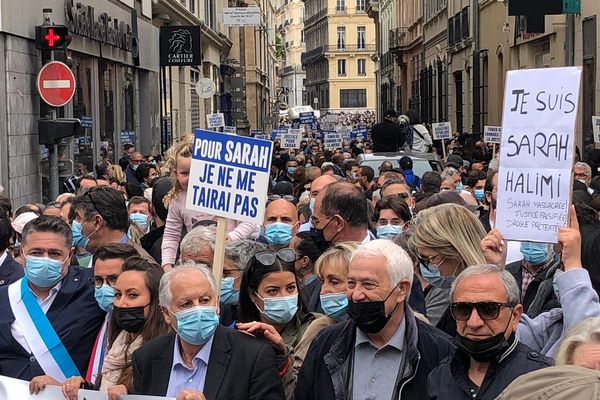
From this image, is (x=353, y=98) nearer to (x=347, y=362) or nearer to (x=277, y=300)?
(x=277, y=300)

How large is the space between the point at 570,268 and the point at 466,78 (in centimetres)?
3562

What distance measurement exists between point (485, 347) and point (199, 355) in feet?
4.19

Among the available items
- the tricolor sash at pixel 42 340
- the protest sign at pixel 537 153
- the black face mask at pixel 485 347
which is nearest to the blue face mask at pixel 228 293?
the tricolor sash at pixel 42 340

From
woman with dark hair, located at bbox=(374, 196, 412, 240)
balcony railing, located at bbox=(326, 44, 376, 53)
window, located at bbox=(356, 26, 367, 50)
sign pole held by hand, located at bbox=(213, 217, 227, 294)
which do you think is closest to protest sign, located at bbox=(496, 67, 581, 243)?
sign pole held by hand, located at bbox=(213, 217, 227, 294)

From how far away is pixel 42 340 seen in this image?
6.30 metres

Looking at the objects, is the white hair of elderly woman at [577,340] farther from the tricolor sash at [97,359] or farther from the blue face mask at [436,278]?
the tricolor sash at [97,359]

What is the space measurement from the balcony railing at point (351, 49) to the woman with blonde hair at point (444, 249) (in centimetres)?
13628

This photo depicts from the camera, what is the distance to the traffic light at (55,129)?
1634 centimetres

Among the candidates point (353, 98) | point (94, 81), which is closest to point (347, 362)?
point (94, 81)

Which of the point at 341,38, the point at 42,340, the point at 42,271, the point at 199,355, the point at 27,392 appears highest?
the point at 341,38

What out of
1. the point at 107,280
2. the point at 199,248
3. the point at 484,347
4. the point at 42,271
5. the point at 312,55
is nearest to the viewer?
the point at 484,347

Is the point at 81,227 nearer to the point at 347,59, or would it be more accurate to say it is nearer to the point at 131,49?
the point at 131,49

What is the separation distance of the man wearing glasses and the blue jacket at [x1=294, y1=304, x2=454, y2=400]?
28 cm

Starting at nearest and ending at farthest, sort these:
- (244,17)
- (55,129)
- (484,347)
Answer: (484,347) < (55,129) < (244,17)
